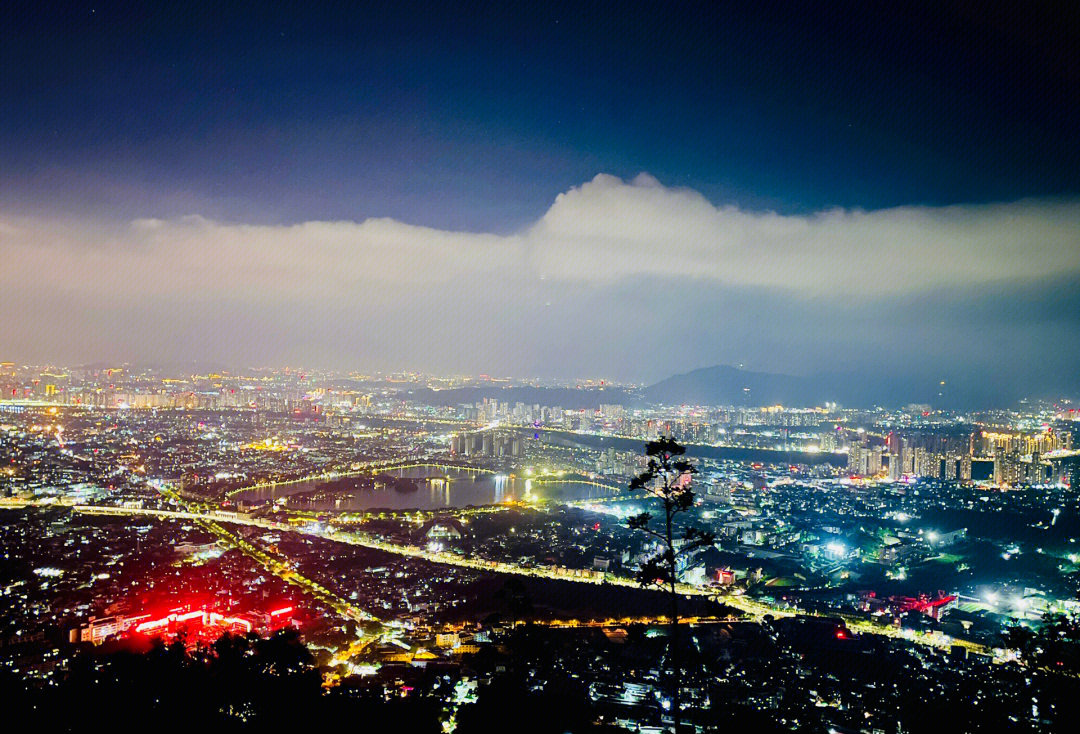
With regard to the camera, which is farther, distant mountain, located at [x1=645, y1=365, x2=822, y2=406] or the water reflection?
distant mountain, located at [x1=645, y1=365, x2=822, y2=406]

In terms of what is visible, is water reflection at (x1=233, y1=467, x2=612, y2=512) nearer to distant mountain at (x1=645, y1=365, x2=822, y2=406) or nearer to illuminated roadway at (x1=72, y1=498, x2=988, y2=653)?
illuminated roadway at (x1=72, y1=498, x2=988, y2=653)

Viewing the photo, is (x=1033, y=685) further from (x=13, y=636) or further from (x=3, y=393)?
(x=3, y=393)

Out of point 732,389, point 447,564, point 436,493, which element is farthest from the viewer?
point 732,389

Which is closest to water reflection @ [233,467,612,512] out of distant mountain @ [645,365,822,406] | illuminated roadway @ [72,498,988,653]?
illuminated roadway @ [72,498,988,653]

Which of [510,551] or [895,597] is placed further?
[510,551]

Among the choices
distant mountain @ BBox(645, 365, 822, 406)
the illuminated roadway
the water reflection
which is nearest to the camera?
the illuminated roadway

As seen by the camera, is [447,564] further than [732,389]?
No

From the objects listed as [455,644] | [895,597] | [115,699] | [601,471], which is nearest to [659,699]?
[455,644]

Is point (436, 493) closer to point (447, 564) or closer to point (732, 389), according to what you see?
point (447, 564)

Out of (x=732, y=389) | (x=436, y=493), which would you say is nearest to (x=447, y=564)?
(x=436, y=493)

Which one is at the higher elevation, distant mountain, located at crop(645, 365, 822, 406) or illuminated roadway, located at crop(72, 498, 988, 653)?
distant mountain, located at crop(645, 365, 822, 406)

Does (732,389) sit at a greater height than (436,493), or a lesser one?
greater
